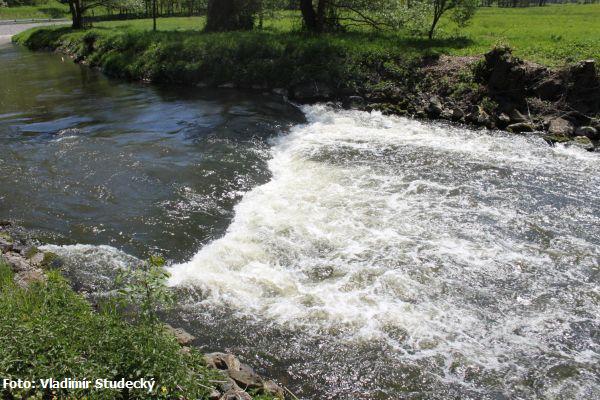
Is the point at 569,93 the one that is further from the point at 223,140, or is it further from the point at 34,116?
the point at 34,116

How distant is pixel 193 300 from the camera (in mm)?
8180

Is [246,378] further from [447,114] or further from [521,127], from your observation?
[447,114]

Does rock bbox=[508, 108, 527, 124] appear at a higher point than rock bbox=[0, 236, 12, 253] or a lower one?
higher

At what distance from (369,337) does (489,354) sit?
Result: 67.9 inches

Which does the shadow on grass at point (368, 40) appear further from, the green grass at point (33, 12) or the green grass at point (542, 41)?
the green grass at point (33, 12)

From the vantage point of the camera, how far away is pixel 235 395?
5590 mm

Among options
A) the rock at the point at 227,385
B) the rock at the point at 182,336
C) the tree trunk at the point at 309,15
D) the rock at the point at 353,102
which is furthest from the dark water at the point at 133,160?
the tree trunk at the point at 309,15

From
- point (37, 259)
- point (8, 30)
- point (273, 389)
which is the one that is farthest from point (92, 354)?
point (8, 30)

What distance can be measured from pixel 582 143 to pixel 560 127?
110cm

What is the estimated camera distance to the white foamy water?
7.15 meters

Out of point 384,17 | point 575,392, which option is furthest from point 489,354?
point 384,17

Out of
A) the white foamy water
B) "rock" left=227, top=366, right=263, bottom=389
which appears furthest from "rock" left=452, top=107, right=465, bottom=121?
"rock" left=227, top=366, right=263, bottom=389

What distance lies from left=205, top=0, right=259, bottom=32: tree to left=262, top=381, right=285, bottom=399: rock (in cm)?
2872

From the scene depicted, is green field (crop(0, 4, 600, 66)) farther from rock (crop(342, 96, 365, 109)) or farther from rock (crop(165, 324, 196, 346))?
rock (crop(165, 324, 196, 346))
